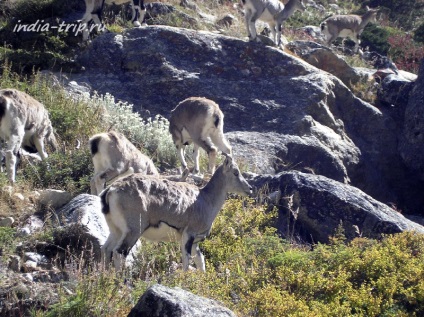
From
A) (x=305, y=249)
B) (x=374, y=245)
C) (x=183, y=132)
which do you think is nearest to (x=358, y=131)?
(x=183, y=132)

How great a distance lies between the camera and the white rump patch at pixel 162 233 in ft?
35.0

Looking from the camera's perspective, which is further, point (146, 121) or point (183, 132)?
point (146, 121)

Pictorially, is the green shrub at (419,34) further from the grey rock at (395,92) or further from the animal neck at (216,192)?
the animal neck at (216,192)

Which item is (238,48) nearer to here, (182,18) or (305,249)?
(182,18)

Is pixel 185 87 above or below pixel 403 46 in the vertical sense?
below

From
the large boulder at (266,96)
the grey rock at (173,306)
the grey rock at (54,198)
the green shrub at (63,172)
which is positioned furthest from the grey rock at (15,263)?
the large boulder at (266,96)

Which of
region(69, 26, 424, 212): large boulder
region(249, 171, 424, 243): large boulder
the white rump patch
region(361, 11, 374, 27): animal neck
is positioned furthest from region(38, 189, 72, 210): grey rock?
region(361, 11, 374, 27): animal neck

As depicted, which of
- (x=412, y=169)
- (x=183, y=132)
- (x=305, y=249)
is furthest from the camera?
(x=412, y=169)

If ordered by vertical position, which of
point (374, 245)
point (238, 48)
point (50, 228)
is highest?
point (238, 48)

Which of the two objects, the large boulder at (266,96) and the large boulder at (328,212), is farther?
the large boulder at (266,96)

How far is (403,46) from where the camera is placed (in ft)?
98.5

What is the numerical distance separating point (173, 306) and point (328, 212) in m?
6.60

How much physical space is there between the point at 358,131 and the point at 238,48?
3.38 metres

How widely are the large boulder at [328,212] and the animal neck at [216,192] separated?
167cm
